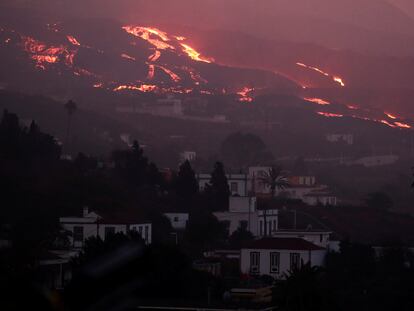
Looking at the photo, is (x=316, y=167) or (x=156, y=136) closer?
(x=316, y=167)

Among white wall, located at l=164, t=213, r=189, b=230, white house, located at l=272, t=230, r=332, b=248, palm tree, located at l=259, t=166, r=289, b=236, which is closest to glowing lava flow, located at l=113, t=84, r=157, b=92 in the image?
palm tree, located at l=259, t=166, r=289, b=236

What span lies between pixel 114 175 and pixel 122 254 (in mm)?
43138

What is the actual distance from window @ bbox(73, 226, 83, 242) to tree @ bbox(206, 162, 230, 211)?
937 cm

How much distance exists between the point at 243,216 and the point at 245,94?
84.7 metres

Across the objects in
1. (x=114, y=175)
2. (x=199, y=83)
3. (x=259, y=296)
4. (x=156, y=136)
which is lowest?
(x=259, y=296)

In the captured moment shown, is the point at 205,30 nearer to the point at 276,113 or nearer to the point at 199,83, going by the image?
the point at 199,83

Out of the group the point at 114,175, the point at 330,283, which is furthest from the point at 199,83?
the point at 330,283

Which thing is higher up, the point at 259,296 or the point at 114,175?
the point at 114,175

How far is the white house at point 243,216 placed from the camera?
4062 cm

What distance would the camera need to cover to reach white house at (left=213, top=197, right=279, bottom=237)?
4062 cm

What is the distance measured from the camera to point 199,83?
418ft

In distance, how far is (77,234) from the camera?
3331cm

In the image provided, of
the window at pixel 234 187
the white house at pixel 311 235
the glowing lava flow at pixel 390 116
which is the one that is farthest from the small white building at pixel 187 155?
the glowing lava flow at pixel 390 116

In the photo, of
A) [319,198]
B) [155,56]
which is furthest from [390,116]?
[319,198]
